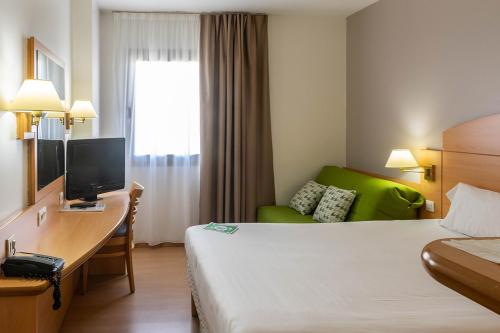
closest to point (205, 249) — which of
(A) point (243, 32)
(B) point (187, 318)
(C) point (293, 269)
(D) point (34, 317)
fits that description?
(C) point (293, 269)

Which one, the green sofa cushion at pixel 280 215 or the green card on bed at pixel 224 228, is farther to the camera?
the green sofa cushion at pixel 280 215

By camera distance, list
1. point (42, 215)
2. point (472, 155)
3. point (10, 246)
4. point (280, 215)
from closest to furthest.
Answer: point (10, 246) < point (42, 215) < point (472, 155) < point (280, 215)

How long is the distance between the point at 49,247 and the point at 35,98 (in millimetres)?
763

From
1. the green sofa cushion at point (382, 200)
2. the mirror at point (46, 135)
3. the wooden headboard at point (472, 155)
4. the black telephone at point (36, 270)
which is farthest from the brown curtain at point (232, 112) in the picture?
the black telephone at point (36, 270)

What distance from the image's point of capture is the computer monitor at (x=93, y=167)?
12.4 ft

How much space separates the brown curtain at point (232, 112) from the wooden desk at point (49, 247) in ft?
4.87

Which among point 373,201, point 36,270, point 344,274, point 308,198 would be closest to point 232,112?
point 308,198

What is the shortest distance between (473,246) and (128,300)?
3.48 metres

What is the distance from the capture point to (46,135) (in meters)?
3.05

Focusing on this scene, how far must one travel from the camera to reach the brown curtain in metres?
5.16

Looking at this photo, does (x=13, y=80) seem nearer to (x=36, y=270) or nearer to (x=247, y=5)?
(x=36, y=270)

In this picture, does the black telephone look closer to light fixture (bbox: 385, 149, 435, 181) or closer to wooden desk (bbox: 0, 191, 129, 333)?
wooden desk (bbox: 0, 191, 129, 333)

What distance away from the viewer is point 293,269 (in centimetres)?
242

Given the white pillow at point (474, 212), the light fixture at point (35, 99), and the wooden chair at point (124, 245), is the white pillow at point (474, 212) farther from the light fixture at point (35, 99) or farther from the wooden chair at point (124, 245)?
the light fixture at point (35, 99)
